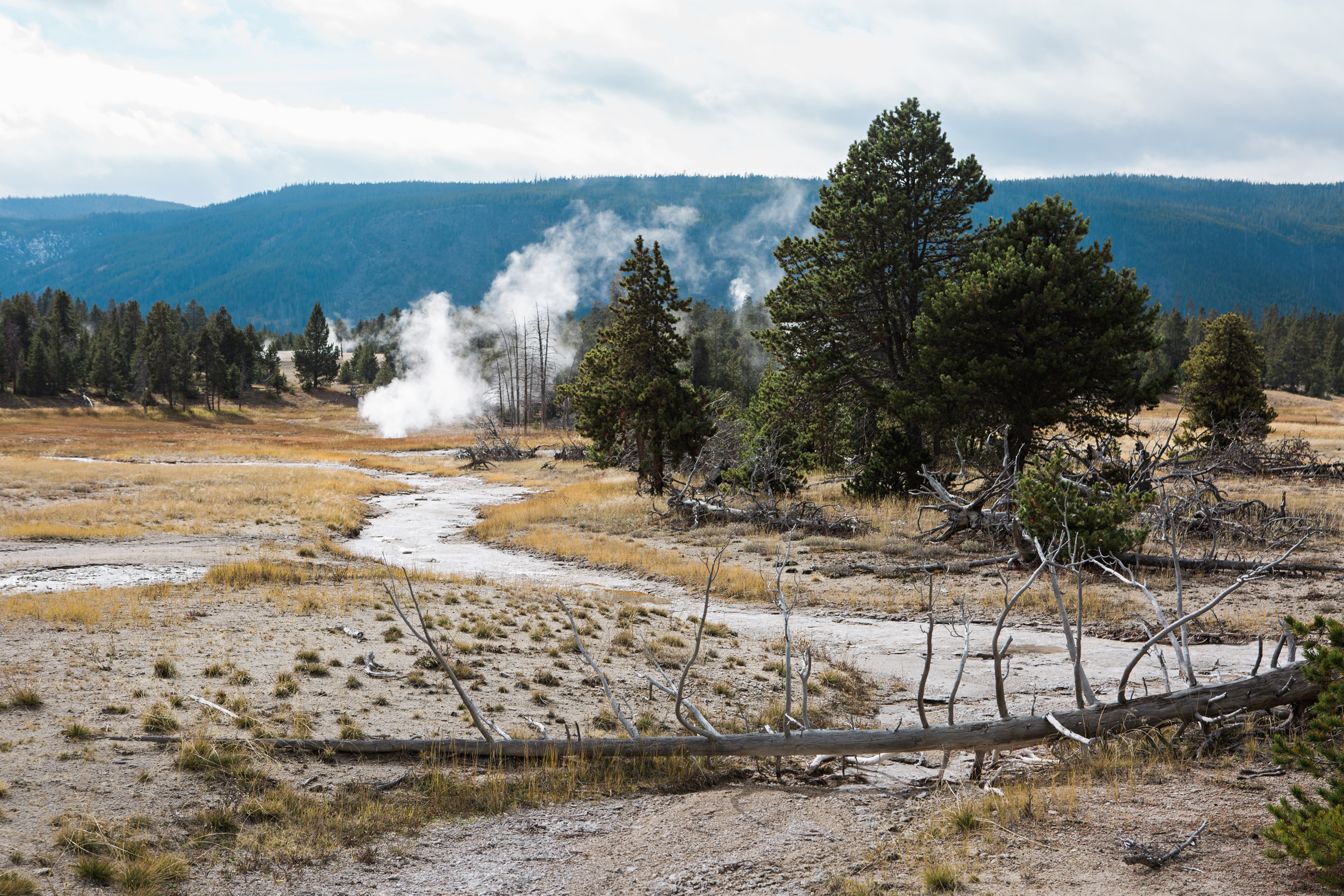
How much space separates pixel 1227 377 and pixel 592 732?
34047mm

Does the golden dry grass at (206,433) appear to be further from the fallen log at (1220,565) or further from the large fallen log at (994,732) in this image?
the large fallen log at (994,732)

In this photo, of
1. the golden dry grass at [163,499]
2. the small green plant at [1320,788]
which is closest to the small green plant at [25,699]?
the small green plant at [1320,788]

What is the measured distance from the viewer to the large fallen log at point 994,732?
655 cm

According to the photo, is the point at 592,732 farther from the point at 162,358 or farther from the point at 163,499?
the point at 162,358

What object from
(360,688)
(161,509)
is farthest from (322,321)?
(360,688)

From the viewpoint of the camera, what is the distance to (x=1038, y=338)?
21.1m

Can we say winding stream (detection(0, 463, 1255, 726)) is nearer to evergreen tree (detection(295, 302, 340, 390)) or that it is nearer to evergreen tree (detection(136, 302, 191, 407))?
evergreen tree (detection(136, 302, 191, 407))

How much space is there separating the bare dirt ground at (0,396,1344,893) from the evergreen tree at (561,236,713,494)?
12266 mm

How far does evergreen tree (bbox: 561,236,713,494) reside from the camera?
2842 centimetres

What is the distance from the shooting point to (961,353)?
22.2m

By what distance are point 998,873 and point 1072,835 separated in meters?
0.74

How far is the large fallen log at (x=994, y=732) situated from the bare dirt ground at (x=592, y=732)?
0.28 meters

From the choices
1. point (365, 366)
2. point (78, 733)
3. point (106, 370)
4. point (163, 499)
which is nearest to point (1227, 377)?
point (78, 733)

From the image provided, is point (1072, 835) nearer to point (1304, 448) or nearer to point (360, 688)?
point (360, 688)
